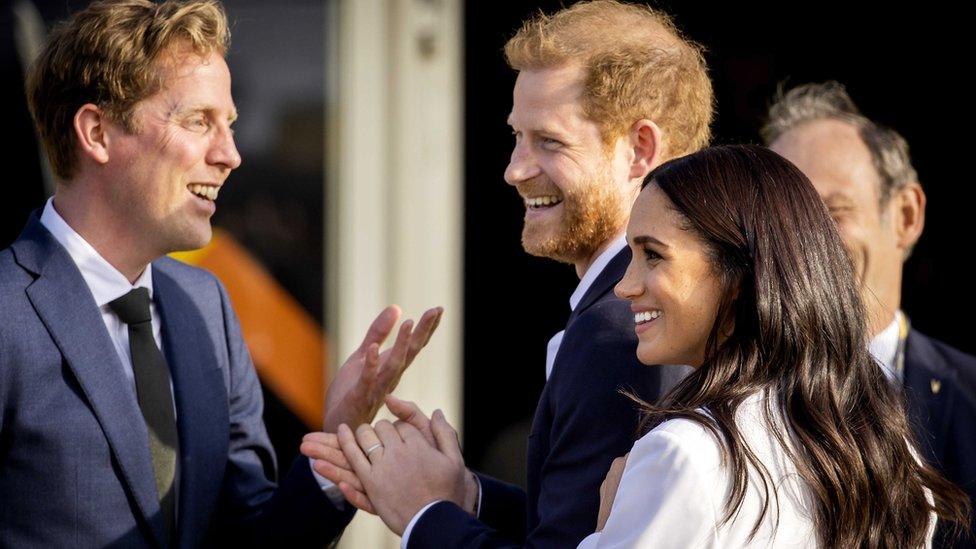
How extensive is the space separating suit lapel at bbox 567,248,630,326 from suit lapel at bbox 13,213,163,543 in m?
0.98

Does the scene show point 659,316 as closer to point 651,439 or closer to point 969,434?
point 651,439

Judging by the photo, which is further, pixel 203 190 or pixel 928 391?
pixel 928 391

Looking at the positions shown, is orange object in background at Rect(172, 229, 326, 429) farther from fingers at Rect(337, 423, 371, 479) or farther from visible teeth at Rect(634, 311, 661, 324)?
visible teeth at Rect(634, 311, 661, 324)

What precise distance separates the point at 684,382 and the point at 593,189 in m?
0.65

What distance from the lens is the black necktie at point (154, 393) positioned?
2660mm

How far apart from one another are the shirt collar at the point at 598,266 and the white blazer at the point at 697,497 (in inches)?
24.3

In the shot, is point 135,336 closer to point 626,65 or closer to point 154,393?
point 154,393

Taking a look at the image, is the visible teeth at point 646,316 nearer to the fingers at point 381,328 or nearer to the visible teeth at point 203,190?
the fingers at point 381,328

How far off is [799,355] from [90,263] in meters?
1.59

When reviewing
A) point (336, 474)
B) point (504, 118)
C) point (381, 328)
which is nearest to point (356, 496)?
point (336, 474)

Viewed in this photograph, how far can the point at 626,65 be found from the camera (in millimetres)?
2523

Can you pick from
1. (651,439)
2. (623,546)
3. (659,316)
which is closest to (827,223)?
(659,316)

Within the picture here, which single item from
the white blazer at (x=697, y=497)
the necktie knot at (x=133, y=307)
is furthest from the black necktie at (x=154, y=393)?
the white blazer at (x=697, y=497)

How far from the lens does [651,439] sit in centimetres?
185
